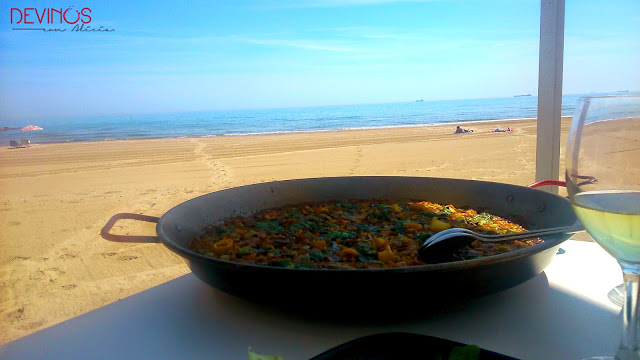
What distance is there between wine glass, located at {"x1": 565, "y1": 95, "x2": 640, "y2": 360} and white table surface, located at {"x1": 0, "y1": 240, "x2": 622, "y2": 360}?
165 millimetres

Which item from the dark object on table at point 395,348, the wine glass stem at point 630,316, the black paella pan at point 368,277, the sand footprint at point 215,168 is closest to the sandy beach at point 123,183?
the sand footprint at point 215,168

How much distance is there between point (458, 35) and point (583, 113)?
36930mm

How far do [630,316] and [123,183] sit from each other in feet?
26.9

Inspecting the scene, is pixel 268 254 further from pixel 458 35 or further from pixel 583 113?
pixel 458 35

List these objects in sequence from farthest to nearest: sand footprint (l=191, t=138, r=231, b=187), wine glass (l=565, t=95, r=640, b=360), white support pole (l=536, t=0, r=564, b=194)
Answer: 1. sand footprint (l=191, t=138, r=231, b=187)
2. white support pole (l=536, t=0, r=564, b=194)
3. wine glass (l=565, t=95, r=640, b=360)

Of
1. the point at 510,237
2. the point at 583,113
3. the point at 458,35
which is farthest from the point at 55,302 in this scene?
the point at 458,35

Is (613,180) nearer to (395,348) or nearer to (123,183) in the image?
(395,348)

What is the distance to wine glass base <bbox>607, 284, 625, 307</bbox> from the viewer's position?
0.82 m

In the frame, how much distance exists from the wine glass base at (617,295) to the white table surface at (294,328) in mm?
12

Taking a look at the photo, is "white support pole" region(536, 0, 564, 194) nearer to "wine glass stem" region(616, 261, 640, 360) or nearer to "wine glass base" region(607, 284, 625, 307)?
"wine glass base" region(607, 284, 625, 307)

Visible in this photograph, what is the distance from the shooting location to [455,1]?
30.8 metres

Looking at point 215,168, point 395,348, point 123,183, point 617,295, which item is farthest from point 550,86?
point 215,168

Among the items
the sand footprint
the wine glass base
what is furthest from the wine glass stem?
the sand footprint

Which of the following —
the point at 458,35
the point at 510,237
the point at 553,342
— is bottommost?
the point at 553,342
